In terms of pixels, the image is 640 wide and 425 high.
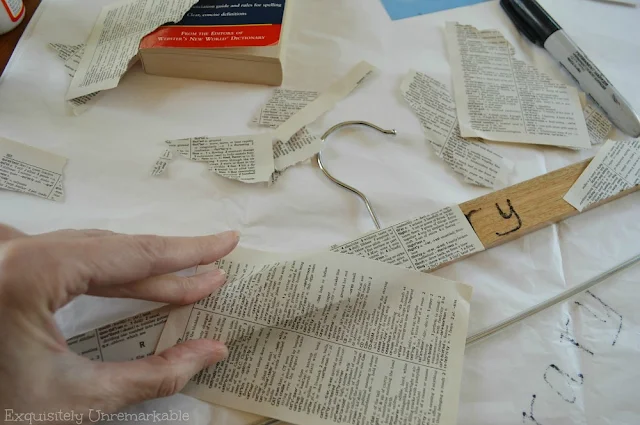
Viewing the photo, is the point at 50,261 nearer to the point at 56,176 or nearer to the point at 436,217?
the point at 56,176

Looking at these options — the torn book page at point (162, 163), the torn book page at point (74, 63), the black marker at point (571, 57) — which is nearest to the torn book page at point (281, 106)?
the torn book page at point (162, 163)

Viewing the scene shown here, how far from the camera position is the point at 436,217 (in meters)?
0.58

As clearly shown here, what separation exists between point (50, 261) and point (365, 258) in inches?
11.9

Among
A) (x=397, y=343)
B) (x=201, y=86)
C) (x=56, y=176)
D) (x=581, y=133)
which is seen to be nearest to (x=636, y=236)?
(x=581, y=133)

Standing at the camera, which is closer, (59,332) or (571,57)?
(59,332)

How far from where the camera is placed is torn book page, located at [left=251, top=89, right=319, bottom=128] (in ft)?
2.15

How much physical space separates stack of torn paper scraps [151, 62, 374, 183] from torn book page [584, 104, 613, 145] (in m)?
0.33

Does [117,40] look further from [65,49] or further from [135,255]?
[135,255]

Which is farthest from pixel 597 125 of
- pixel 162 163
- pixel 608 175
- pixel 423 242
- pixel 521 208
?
pixel 162 163

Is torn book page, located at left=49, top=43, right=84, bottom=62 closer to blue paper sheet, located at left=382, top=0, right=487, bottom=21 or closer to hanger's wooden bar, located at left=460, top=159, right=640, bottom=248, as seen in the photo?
blue paper sheet, located at left=382, top=0, right=487, bottom=21

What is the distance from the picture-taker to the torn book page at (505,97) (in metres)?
0.66

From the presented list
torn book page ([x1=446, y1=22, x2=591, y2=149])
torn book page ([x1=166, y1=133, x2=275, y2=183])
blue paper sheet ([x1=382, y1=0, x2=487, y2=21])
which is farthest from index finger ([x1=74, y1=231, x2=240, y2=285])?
blue paper sheet ([x1=382, y1=0, x2=487, y2=21])

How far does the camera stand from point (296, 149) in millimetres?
636

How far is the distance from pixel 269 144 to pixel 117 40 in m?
0.27
